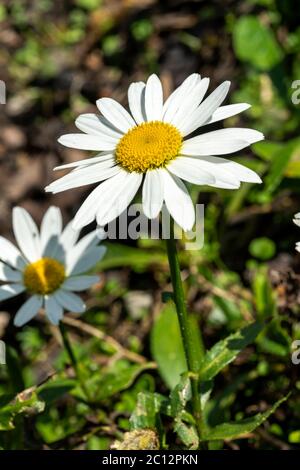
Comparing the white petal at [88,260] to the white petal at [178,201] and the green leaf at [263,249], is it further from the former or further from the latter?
the green leaf at [263,249]

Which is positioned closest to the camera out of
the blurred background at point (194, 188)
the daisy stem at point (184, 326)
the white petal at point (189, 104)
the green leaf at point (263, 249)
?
the daisy stem at point (184, 326)

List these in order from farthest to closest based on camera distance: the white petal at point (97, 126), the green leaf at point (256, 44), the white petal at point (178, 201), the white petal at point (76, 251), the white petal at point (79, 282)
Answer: the green leaf at point (256, 44)
the white petal at point (76, 251)
the white petal at point (79, 282)
the white petal at point (97, 126)
the white petal at point (178, 201)

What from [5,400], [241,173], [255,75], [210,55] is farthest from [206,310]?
[210,55]

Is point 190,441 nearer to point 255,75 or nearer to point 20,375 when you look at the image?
point 20,375

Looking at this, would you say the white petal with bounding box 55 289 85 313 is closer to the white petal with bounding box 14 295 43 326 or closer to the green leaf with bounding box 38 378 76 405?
the white petal with bounding box 14 295 43 326

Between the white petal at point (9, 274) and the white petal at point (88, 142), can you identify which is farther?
the white petal at point (9, 274)

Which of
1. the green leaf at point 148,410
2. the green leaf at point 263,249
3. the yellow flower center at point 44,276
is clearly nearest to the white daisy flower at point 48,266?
the yellow flower center at point 44,276

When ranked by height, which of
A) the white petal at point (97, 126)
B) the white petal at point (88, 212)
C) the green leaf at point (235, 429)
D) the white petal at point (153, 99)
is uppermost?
the white petal at point (153, 99)
